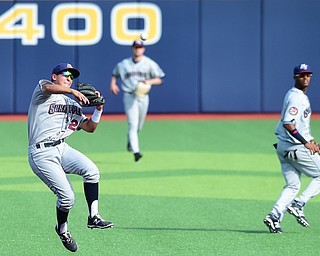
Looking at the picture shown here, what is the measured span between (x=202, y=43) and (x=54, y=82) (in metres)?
14.2

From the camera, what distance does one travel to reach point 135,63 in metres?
17.0

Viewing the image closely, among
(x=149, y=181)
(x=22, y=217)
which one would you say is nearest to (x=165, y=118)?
(x=149, y=181)

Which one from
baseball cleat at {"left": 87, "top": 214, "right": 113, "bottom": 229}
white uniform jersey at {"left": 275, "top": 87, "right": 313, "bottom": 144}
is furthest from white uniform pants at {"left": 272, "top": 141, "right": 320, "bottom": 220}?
baseball cleat at {"left": 87, "top": 214, "right": 113, "bottom": 229}

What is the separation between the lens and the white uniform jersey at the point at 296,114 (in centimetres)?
1060

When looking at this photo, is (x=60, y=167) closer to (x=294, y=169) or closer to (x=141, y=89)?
(x=294, y=169)

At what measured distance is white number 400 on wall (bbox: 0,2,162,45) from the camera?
22797mm

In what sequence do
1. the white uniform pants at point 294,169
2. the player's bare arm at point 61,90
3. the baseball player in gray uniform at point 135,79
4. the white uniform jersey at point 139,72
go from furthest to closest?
the white uniform jersey at point 139,72
the baseball player in gray uniform at point 135,79
the white uniform pants at point 294,169
the player's bare arm at point 61,90

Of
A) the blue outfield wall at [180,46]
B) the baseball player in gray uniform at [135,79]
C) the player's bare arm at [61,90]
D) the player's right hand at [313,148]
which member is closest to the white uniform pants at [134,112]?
the baseball player in gray uniform at [135,79]

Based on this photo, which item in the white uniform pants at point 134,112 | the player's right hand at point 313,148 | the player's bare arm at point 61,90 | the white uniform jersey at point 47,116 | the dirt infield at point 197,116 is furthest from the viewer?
the dirt infield at point 197,116

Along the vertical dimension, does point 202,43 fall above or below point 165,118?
above

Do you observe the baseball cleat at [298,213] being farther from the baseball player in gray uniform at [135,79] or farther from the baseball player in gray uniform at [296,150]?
the baseball player in gray uniform at [135,79]

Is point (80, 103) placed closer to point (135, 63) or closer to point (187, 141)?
point (135, 63)

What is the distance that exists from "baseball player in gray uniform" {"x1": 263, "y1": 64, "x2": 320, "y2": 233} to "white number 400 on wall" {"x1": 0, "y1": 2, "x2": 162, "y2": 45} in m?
12.4

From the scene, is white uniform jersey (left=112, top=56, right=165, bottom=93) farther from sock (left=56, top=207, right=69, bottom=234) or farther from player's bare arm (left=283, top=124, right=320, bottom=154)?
sock (left=56, top=207, right=69, bottom=234)
